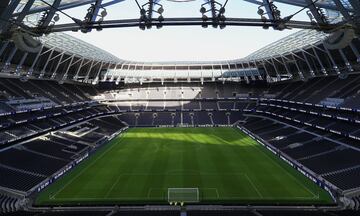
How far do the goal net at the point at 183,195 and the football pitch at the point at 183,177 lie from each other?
52 cm

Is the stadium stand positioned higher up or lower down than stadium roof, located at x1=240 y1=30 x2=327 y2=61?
lower down

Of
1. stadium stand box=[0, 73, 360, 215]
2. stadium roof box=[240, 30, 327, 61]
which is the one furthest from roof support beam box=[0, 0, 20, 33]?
stadium roof box=[240, 30, 327, 61]

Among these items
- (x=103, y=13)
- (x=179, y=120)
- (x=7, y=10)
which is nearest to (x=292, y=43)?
(x=179, y=120)

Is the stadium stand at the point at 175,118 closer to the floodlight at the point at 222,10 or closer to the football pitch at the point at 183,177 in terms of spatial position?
the football pitch at the point at 183,177

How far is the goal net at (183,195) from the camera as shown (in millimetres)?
27672

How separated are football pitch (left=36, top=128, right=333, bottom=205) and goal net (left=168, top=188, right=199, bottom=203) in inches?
20.6

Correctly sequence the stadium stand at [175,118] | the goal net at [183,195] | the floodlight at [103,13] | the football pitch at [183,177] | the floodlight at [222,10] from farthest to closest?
the stadium stand at [175,118]
the football pitch at [183,177]
the goal net at [183,195]
the floodlight at [103,13]
the floodlight at [222,10]

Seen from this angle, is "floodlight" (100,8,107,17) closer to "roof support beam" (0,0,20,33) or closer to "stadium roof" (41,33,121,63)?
"roof support beam" (0,0,20,33)

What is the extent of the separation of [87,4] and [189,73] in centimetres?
7458

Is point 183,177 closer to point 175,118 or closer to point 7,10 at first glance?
point 7,10

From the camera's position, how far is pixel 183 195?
93.3ft

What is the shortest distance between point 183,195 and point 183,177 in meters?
6.60

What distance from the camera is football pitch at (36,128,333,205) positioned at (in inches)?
1138

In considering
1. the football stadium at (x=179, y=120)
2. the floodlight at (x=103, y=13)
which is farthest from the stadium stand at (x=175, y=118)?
the floodlight at (x=103, y=13)
